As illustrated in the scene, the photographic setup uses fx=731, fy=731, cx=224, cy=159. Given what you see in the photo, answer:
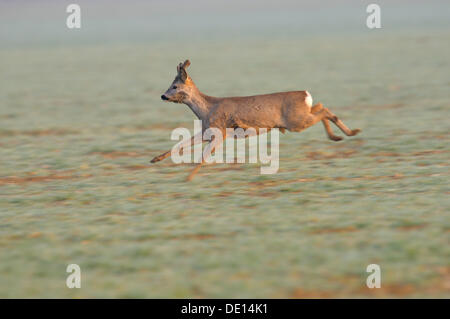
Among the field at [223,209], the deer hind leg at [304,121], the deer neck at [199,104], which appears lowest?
the field at [223,209]

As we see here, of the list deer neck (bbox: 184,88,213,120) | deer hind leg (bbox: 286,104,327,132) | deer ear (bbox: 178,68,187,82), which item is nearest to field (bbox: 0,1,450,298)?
deer hind leg (bbox: 286,104,327,132)

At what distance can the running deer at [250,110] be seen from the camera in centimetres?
1202

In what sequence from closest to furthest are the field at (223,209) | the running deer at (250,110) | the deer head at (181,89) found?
the field at (223,209) → the running deer at (250,110) → the deer head at (181,89)

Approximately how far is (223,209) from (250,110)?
2.15m

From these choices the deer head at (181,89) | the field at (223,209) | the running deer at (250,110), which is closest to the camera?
the field at (223,209)

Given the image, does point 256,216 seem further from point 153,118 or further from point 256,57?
point 256,57

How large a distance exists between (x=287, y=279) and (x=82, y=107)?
19.2 m

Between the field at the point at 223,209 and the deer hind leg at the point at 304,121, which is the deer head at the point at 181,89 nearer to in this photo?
the field at the point at 223,209

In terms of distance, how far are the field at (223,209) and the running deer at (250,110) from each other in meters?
0.95

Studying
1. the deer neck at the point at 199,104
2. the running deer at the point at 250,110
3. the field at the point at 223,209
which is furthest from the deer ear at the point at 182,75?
the field at the point at 223,209

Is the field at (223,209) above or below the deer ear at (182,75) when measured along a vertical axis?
below

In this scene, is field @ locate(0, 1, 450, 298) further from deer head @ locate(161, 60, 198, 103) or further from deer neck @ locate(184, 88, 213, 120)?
deer head @ locate(161, 60, 198, 103)

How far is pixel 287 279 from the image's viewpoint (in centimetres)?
765

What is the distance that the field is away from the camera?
7.75 metres
